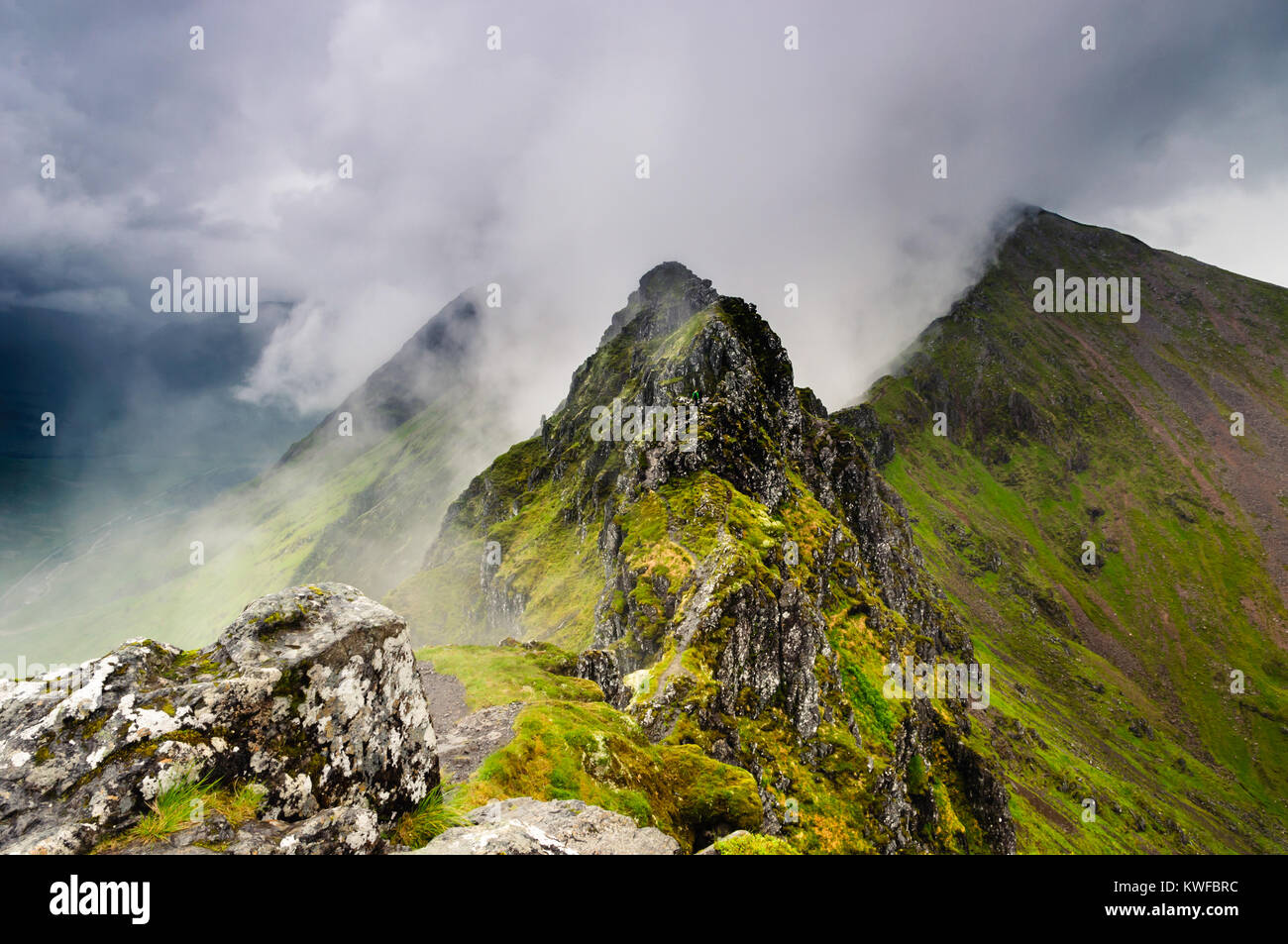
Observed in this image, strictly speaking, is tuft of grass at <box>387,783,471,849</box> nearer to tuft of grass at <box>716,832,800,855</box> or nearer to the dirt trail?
the dirt trail

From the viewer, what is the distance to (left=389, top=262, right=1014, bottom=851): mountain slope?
47.6 meters

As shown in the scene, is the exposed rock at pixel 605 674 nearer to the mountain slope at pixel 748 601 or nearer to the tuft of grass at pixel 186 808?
the mountain slope at pixel 748 601

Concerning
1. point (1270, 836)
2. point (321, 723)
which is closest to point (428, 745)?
point (321, 723)

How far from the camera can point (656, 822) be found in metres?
20.1

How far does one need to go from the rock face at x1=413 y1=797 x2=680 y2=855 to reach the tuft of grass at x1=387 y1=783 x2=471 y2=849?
0.58 m

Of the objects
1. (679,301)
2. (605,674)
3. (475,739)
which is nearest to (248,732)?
(475,739)

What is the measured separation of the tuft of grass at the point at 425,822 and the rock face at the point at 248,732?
25 centimetres

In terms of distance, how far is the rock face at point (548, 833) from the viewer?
10633mm

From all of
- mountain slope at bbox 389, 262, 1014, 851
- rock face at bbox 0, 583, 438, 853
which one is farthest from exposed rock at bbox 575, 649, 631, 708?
rock face at bbox 0, 583, 438, 853

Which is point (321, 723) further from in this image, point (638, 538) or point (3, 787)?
point (638, 538)

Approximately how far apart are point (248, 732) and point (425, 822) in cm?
430

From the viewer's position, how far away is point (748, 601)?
180 ft

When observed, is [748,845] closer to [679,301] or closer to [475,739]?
[475,739]
